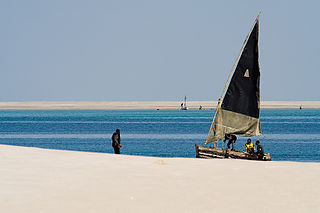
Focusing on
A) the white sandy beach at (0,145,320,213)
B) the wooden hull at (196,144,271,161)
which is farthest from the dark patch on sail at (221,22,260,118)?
the white sandy beach at (0,145,320,213)

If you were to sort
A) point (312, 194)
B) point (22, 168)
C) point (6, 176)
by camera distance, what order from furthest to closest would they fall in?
point (22, 168)
point (6, 176)
point (312, 194)

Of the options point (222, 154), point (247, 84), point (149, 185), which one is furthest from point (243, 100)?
point (149, 185)

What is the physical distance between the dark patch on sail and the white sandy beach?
14887 millimetres

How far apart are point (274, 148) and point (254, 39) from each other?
71.3ft

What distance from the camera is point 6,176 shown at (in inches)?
488

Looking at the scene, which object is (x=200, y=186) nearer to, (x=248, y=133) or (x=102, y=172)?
(x=102, y=172)

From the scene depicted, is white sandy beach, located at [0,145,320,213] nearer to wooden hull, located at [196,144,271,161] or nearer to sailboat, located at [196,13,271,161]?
wooden hull, located at [196,144,271,161]

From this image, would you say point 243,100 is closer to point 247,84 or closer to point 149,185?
point 247,84

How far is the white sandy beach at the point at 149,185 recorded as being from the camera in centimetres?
1012

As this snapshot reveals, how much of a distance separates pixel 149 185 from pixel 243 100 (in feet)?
64.7

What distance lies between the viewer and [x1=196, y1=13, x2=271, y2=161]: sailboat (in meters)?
30.6

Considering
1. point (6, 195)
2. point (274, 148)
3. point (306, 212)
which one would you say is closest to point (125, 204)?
point (6, 195)

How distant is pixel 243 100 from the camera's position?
31.0 m

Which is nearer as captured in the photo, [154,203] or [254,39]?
[154,203]
